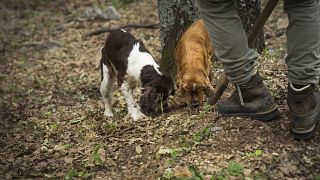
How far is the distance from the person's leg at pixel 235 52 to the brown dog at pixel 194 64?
3.83 feet

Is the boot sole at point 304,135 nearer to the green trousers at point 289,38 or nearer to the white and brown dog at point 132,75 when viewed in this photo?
the green trousers at point 289,38

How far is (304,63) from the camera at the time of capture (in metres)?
4.21

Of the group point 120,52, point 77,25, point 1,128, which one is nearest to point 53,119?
point 1,128

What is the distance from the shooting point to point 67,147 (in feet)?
18.1

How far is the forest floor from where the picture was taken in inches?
171

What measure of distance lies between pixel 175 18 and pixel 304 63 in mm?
2957

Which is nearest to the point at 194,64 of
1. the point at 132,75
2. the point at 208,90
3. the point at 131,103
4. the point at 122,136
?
the point at 208,90

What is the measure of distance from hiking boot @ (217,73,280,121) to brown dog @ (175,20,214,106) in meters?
0.98

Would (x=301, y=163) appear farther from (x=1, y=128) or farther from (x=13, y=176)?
(x=1, y=128)

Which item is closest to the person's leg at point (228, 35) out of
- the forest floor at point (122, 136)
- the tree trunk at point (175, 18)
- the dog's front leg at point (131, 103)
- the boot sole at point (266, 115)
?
the boot sole at point (266, 115)

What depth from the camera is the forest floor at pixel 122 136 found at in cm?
434

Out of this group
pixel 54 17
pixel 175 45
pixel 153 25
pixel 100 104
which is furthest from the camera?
pixel 54 17

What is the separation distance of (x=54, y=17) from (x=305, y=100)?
35.2 ft

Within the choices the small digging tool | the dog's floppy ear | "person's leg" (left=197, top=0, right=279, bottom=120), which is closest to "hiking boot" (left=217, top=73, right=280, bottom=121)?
"person's leg" (left=197, top=0, right=279, bottom=120)
